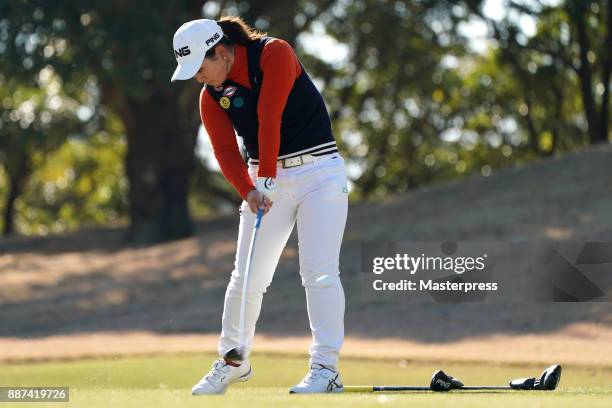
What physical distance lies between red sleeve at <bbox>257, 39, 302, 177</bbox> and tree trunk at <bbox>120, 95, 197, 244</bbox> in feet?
59.0

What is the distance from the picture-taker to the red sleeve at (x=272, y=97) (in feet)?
23.4

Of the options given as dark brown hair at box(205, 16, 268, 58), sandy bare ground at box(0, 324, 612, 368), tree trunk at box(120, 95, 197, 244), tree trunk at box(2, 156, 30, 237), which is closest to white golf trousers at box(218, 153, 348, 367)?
dark brown hair at box(205, 16, 268, 58)

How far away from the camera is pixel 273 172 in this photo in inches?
285

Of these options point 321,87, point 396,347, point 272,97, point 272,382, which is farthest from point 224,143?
point 321,87

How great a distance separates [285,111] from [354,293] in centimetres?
1081

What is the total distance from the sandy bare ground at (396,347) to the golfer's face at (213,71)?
6026mm

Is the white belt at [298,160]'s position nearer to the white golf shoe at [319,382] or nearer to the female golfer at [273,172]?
the female golfer at [273,172]

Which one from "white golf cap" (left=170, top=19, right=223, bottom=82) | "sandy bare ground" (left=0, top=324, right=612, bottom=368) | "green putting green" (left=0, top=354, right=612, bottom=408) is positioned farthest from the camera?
"sandy bare ground" (left=0, top=324, right=612, bottom=368)

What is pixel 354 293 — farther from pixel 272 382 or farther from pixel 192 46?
pixel 192 46

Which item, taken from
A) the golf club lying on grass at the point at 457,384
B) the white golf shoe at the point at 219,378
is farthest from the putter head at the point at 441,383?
the white golf shoe at the point at 219,378

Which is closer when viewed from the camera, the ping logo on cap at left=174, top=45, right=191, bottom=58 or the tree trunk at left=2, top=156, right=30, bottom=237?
the ping logo on cap at left=174, top=45, right=191, bottom=58

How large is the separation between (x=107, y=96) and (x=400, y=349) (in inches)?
490

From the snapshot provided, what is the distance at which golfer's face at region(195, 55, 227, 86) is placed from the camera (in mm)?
7215

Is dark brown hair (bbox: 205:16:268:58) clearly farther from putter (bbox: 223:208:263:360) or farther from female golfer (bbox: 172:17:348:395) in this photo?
putter (bbox: 223:208:263:360)
